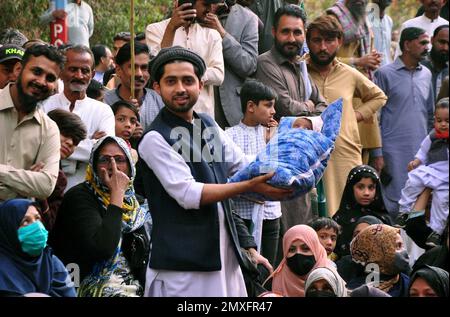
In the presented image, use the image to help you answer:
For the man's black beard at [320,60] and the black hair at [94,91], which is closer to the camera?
the black hair at [94,91]

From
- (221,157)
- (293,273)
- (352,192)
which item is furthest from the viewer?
(352,192)

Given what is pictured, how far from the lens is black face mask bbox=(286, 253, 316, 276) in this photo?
8578 millimetres

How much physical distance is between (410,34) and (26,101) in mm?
5029

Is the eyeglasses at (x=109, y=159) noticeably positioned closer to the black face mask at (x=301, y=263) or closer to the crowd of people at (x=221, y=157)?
the crowd of people at (x=221, y=157)

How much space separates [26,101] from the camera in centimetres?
834

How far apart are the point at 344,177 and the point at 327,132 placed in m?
4.07

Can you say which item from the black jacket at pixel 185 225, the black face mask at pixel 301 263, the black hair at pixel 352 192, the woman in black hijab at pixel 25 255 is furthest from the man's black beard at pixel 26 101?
the black hair at pixel 352 192

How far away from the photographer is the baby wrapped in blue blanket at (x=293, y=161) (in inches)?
272

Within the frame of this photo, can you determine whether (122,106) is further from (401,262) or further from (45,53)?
(401,262)

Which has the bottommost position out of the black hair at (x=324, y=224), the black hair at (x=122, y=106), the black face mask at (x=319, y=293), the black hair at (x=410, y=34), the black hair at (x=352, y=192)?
the black face mask at (x=319, y=293)

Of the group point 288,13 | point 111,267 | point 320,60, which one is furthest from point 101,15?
point 111,267

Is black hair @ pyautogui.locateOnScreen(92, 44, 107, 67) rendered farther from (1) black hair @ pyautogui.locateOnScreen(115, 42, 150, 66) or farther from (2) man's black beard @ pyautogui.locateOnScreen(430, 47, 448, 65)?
(2) man's black beard @ pyautogui.locateOnScreen(430, 47, 448, 65)

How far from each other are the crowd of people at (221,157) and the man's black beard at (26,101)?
0.01 m

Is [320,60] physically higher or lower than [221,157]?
higher
